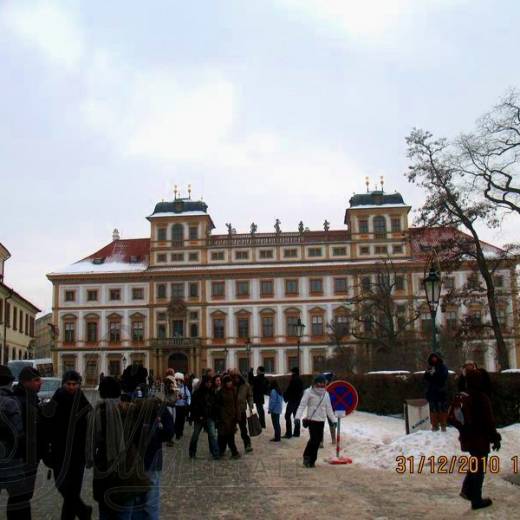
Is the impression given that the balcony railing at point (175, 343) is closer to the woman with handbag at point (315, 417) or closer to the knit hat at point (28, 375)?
the woman with handbag at point (315, 417)

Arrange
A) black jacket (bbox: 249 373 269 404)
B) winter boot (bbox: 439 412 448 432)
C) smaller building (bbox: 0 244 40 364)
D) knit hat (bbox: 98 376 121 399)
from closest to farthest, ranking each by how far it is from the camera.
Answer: knit hat (bbox: 98 376 121 399) < winter boot (bbox: 439 412 448 432) < black jacket (bbox: 249 373 269 404) < smaller building (bbox: 0 244 40 364)

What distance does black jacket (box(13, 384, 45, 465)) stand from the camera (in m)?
7.46

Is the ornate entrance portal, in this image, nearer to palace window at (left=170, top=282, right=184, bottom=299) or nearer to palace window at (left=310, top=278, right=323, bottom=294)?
palace window at (left=170, top=282, right=184, bottom=299)

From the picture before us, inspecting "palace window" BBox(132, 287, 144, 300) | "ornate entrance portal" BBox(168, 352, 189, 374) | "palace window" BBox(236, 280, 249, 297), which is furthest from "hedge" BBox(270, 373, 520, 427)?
"palace window" BBox(132, 287, 144, 300)

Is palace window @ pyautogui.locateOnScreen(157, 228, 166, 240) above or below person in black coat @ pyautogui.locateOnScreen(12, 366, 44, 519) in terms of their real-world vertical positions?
above

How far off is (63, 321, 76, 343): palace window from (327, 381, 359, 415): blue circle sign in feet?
208

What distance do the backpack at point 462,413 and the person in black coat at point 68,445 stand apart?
15.0 feet

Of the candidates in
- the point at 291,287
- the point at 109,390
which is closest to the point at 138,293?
the point at 291,287

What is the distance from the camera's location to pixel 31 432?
300 inches

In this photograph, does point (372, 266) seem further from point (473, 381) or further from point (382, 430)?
point (473, 381)

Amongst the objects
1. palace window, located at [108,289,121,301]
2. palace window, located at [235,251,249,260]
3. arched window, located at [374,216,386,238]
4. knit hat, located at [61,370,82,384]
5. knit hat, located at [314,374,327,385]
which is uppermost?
arched window, located at [374,216,386,238]

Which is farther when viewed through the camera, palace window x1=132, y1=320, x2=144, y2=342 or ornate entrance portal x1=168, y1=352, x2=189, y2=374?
palace window x1=132, y1=320, x2=144, y2=342

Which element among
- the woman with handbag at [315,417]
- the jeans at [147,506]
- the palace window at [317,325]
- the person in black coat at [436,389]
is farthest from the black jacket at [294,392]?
the palace window at [317,325]

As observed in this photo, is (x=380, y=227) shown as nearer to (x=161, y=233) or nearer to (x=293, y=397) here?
(x=161, y=233)
